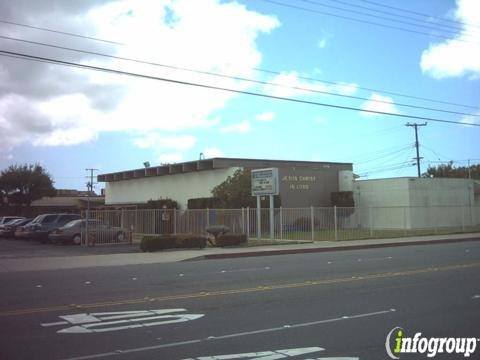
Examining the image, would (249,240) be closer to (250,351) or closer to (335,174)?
(335,174)

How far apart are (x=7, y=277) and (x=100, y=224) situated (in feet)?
50.0

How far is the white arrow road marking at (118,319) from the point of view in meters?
8.37

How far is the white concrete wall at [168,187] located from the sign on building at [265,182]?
12.4 metres

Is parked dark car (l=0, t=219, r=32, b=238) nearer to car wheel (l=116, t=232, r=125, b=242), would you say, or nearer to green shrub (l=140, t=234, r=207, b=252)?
car wheel (l=116, t=232, r=125, b=242)

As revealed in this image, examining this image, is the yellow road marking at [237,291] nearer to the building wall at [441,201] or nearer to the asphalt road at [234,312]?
the asphalt road at [234,312]

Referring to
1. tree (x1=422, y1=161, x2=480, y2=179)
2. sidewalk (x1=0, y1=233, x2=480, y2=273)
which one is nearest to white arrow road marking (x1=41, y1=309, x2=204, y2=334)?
sidewalk (x1=0, y1=233, x2=480, y2=273)

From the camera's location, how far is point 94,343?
748 cm

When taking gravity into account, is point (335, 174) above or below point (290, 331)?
above

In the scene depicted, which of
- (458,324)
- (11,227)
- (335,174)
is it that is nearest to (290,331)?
(458,324)

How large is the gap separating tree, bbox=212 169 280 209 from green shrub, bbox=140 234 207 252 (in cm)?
1370

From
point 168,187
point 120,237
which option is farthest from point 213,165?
point 120,237

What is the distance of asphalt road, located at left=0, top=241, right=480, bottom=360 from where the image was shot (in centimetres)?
714

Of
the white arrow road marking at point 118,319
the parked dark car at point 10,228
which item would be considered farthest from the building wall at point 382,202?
the white arrow road marking at point 118,319

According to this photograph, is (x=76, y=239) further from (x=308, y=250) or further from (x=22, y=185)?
(x=22, y=185)
